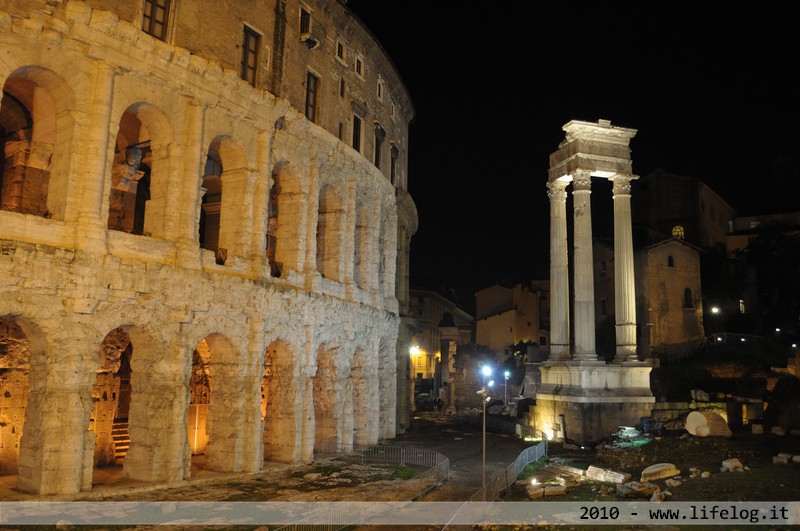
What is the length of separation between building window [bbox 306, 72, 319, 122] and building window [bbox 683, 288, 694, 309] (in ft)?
98.5

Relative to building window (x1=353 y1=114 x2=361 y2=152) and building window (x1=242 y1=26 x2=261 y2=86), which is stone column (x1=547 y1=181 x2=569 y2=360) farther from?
building window (x1=242 y1=26 x2=261 y2=86)

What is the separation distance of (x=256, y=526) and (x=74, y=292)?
7333 mm

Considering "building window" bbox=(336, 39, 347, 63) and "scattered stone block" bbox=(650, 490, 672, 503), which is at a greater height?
"building window" bbox=(336, 39, 347, 63)

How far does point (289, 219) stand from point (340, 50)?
27.9ft

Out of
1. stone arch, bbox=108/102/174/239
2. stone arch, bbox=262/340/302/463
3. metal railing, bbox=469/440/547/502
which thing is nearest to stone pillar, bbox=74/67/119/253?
stone arch, bbox=108/102/174/239

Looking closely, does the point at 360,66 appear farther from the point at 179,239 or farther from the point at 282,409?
the point at 282,409

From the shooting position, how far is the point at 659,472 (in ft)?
57.4

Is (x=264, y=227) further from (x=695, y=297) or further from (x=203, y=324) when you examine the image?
(x=695, y=297)

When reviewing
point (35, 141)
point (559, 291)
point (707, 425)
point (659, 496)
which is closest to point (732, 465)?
point (659, 496)

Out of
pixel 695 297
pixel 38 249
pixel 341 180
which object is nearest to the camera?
pixel 38 249

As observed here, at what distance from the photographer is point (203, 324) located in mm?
19109

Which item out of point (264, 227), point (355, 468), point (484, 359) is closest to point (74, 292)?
point (264, 227)

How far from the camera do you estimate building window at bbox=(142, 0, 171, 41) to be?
61.2 ft

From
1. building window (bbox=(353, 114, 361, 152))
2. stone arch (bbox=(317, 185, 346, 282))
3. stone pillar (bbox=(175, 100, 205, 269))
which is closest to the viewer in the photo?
stone pillar (bbox=(175, 100, 205, 269))
